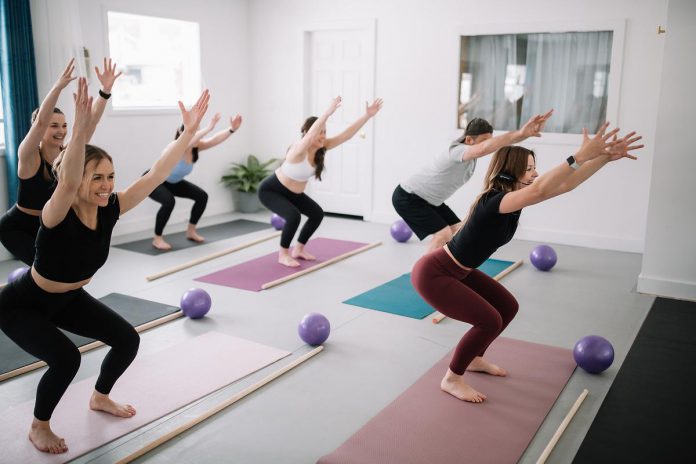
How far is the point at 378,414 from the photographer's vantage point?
3.05m

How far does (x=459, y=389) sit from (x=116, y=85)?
18.5 feet

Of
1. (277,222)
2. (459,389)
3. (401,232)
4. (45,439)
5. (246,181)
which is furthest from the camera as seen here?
(246,181)

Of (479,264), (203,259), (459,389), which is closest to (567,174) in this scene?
(479,264)

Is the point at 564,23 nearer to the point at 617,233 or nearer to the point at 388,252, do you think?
the point at 617,233

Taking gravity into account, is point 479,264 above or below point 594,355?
above

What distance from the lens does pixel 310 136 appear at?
16.8 feet

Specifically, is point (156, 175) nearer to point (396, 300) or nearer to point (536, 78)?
point (396, 300)

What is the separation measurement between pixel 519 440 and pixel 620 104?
4583 millimetres

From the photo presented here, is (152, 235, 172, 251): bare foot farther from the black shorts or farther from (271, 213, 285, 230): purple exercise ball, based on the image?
the black shorts

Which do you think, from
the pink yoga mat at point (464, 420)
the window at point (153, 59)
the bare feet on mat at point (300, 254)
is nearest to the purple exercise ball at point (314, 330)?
the pink yoga mat at point (464, 420)

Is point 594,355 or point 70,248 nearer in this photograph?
point 70,248

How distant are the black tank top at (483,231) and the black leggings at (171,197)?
4.03 metres

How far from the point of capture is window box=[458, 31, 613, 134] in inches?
258

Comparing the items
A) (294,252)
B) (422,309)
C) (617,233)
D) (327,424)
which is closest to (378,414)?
(327,424)
